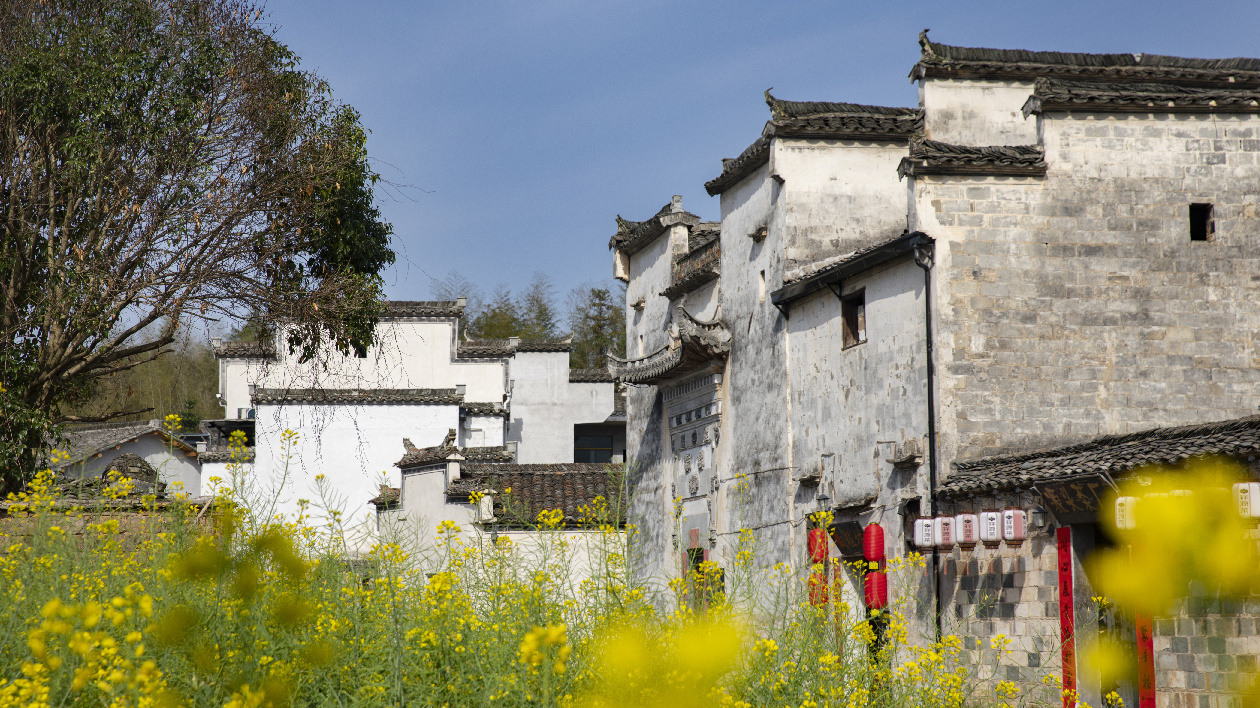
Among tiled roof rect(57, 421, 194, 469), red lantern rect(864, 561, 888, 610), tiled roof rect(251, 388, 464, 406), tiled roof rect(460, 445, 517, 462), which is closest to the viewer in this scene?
red lantern rect(864, 561, 888, 610)

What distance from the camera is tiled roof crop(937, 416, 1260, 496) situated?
26.7ft

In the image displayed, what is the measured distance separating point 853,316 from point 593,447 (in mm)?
19125

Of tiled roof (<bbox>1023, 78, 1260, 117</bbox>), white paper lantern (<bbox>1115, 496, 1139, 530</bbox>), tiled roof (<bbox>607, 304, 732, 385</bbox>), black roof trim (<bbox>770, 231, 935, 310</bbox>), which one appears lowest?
white paper lantern (<bbox>1115, 496, 1139, 530</bbox>)

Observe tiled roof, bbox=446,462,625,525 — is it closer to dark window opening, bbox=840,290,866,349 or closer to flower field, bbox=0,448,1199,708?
dark window opening, bbox=840,290,866,349

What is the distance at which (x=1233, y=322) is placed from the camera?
38.7 ft

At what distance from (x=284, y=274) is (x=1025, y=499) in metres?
7.53

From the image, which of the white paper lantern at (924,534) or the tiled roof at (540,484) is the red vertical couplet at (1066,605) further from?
the tiled roof at (540,484)

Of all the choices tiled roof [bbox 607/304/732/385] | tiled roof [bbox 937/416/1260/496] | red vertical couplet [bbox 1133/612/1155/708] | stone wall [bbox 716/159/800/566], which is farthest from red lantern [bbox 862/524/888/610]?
tiled roof [bbox 607/304/732/385]

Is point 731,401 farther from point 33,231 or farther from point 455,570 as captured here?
point 455,570

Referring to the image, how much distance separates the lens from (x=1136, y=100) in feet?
38.9

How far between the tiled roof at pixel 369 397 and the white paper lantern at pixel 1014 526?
16.9 metres

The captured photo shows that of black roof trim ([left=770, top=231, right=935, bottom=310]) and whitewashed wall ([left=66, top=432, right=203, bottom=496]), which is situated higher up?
black roof trim ([left=770, top=231, right=935, bottom=310])

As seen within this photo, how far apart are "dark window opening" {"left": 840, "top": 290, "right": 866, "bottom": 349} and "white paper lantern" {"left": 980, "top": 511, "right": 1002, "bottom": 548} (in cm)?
355

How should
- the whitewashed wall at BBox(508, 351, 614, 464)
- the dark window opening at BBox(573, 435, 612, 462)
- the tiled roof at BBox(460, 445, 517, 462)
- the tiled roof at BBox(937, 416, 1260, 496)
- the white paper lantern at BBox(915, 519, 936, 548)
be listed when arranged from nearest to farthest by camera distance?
the tiled roof at BBox(937, 416, 1260, 496) < the white paper lantern at BBox(915, 519, 936, 548) < the tiled roof at BBox(460, 445, 517, 462) < the whitewashed wall at BBox(508, 351, 614, 464) < the dark window opening at BBox(573, 435, 612, 462)
